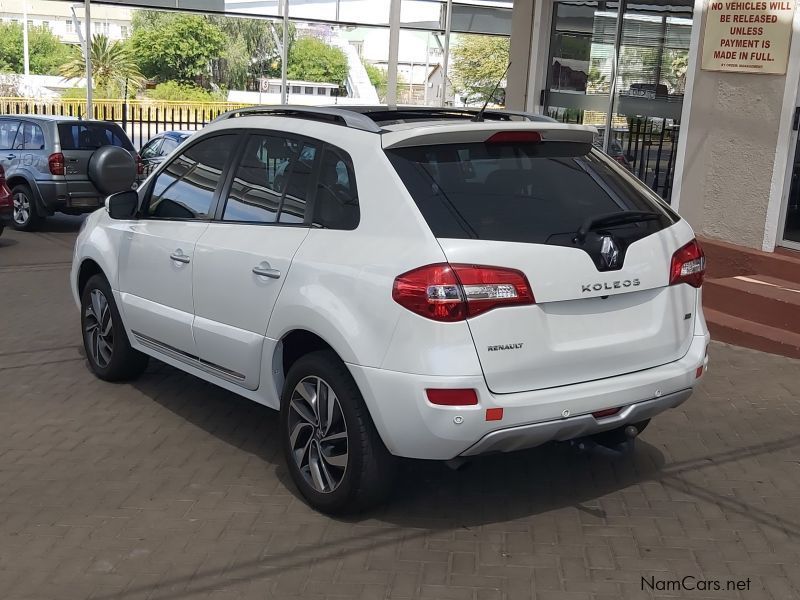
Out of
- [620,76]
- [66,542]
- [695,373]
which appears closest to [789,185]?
[620,76]

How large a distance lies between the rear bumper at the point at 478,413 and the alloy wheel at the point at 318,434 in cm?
30

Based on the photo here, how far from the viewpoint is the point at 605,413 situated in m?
4.28

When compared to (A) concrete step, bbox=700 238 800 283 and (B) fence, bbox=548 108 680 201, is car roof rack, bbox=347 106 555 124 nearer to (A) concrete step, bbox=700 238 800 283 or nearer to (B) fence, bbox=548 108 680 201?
(A) concrete step, bbox=700 238 800 283

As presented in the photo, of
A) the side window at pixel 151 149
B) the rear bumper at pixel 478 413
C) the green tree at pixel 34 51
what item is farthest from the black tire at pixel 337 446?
the green tree at pixel 34 51

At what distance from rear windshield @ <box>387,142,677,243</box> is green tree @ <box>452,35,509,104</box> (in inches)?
3394

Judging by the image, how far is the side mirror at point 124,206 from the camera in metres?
6.00

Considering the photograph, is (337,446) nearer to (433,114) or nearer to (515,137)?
(515,137)

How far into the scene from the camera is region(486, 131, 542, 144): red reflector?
445 centimetres

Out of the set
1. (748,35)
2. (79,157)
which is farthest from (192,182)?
(79,157)

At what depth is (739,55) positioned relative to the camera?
28.2ft

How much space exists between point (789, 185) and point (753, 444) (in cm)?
370

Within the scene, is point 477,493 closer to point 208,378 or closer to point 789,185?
point 208,378

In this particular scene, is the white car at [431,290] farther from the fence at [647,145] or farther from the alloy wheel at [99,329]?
the fence at [647,145]

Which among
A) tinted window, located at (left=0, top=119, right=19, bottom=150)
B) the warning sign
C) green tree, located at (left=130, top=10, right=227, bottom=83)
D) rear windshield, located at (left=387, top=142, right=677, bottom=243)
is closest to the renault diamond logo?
rear windshield, located at (left=387, top=142, right=677, bottom=243)
